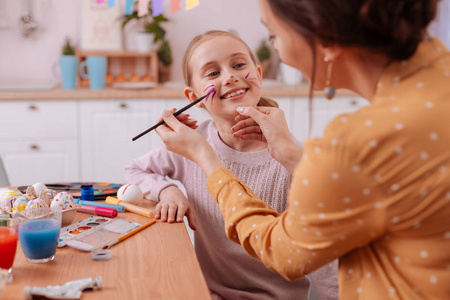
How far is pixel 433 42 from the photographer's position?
2.68ft

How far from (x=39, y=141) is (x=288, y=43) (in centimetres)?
260

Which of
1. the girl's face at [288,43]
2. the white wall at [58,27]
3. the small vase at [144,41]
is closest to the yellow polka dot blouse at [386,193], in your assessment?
the girl's face at [288,43]

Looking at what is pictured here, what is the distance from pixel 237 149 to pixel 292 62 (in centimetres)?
70

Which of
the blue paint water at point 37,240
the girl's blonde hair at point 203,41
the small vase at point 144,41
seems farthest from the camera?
→ the small vase at point 144,41

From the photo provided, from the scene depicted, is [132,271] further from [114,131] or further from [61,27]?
[61,27]

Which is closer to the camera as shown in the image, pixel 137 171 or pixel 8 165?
pixel 137 171

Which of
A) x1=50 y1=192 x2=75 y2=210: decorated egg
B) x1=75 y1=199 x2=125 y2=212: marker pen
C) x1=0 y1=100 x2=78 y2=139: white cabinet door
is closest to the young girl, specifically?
x1=75 y1=199 x2=125 y2=212: marker pen

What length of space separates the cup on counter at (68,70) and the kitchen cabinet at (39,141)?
0.18 meters

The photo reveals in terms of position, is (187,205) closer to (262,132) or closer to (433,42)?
(262,132)

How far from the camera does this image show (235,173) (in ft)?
4.94

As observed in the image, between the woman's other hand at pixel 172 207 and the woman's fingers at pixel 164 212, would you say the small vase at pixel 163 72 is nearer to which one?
the woman's other hand at pixel 172 207

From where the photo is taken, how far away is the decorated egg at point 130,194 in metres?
1.36

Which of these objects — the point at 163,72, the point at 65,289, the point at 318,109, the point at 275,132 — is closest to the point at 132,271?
the point at 65,289

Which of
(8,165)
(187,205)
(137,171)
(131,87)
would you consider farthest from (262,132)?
(8,165)
